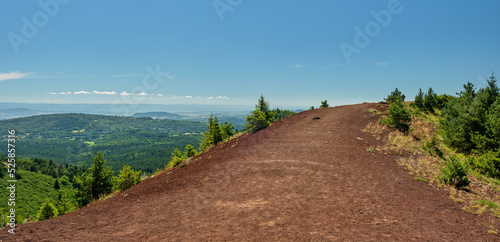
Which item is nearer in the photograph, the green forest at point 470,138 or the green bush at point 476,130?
the green forest at point 470,138

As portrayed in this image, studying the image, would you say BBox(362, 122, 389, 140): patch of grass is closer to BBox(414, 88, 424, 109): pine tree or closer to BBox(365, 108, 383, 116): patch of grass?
BBox(365, 108, 383, 116): patch of grass

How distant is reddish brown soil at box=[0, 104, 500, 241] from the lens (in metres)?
6.70

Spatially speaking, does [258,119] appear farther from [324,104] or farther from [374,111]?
[324,104]

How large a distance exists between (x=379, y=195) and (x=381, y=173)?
3.19 metres

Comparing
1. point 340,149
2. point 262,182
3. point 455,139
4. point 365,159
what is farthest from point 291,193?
point 455,139

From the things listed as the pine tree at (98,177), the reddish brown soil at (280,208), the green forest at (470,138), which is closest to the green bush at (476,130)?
the green forest at (470,138)

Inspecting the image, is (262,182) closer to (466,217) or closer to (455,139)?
(466,217)

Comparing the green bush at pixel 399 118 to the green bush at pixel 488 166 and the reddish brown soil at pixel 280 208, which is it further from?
the reddish brown soil at pixel 280 208

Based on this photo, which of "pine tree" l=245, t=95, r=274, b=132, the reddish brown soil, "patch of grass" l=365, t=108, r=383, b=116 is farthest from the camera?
"patch of grass" l=365, t=108, r=383, b=116

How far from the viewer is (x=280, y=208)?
26.7 ft

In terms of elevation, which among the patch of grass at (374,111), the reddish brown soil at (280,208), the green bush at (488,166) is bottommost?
the reddish brown soil at (280,208)

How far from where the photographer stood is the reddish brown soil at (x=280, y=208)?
6.70 meters

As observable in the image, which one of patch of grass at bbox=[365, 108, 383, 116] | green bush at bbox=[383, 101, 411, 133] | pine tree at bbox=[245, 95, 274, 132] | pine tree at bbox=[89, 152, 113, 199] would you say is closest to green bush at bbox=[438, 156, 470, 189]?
green bush at bbox=[383, 101, 411, 133]

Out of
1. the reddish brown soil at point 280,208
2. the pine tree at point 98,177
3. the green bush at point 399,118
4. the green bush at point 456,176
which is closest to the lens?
the reddish brown soil at point 280,208
